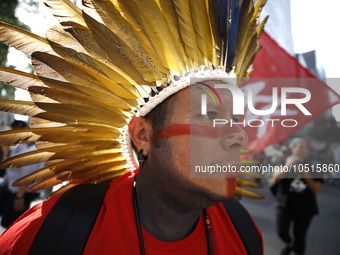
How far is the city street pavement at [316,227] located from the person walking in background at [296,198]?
954mm

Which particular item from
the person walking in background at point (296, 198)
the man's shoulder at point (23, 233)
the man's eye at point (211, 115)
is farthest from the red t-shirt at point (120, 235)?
the person walking in background at point (296, 198)

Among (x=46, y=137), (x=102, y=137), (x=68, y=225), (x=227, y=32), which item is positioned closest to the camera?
(x=68, y=225)

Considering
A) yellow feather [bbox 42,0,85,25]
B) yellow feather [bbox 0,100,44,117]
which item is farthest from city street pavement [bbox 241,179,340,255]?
yellow feather [bbox 42,0,85,25]

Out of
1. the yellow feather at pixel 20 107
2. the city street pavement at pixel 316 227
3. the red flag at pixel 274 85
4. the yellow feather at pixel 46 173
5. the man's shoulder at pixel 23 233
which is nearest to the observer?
the man's shoulder at pixel 23 233

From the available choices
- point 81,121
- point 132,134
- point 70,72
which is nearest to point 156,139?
point 132,134

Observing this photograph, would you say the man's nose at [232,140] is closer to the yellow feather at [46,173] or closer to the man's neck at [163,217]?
the man's neck at [163,217]

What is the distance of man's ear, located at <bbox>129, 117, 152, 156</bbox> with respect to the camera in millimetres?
1588

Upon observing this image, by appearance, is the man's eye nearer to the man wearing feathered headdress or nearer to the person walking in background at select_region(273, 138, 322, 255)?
the man wearing feathered headdress

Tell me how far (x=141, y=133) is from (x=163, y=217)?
0.49 metres

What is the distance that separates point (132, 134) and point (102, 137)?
24cm

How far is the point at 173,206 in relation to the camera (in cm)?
147

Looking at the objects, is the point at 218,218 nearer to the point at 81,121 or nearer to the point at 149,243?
the point at 149,243

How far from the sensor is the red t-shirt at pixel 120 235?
52.4 inches

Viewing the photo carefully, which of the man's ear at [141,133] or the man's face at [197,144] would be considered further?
the man's ear at [141,133]
